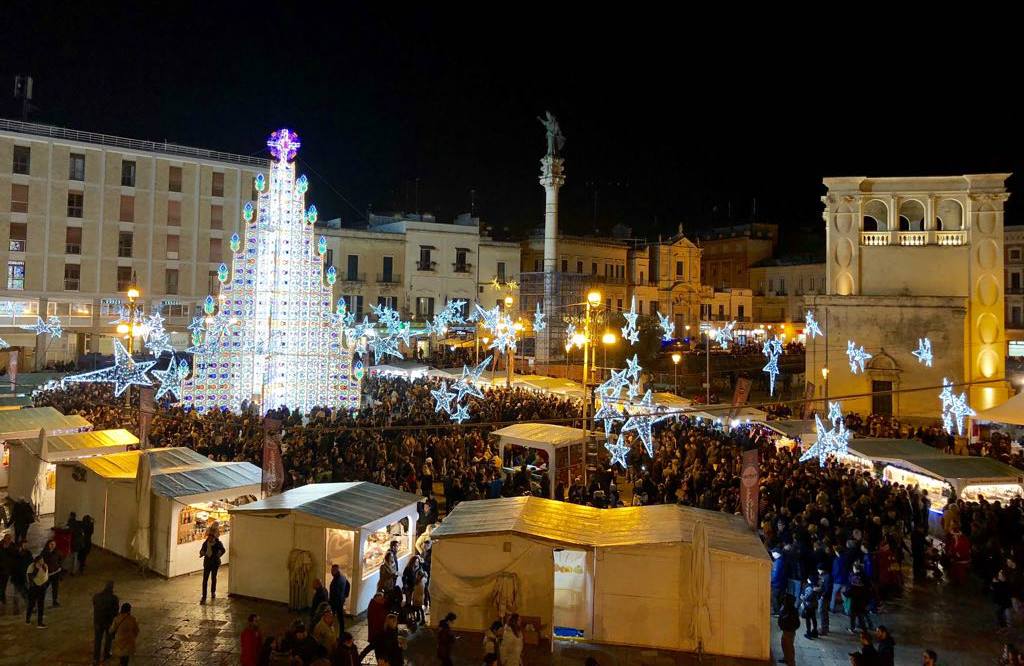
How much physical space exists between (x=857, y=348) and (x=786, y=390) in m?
12.3

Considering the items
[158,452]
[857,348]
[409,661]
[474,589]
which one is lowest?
[409,661]

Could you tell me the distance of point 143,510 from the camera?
10945 millimetres

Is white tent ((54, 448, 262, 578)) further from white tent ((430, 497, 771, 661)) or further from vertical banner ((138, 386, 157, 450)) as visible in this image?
white tent ((430, 497, 771, 661))

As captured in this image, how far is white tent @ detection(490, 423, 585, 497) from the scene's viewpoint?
51.1 ft

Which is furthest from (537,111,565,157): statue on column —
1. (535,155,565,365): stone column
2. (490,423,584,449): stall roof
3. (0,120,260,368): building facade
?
(490,423,584,449): stall roof

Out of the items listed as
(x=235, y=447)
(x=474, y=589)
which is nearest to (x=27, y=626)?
(x=474, y=589)

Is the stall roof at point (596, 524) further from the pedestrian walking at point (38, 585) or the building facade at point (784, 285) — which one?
the building facade at point (784, 285)

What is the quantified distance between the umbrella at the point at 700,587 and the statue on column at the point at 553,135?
116 feet

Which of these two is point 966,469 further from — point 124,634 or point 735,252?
point 735,252

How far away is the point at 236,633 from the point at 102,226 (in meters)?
34.7

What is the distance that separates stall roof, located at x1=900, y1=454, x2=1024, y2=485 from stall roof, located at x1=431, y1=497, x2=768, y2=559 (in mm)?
6088

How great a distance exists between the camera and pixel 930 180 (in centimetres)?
2870

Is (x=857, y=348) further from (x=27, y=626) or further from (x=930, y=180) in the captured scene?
(x=27, y=626)

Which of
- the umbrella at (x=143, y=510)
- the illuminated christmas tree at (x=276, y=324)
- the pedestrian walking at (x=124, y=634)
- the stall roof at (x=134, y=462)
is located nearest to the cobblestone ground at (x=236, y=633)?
the umbrella at (x=143, y=510)
